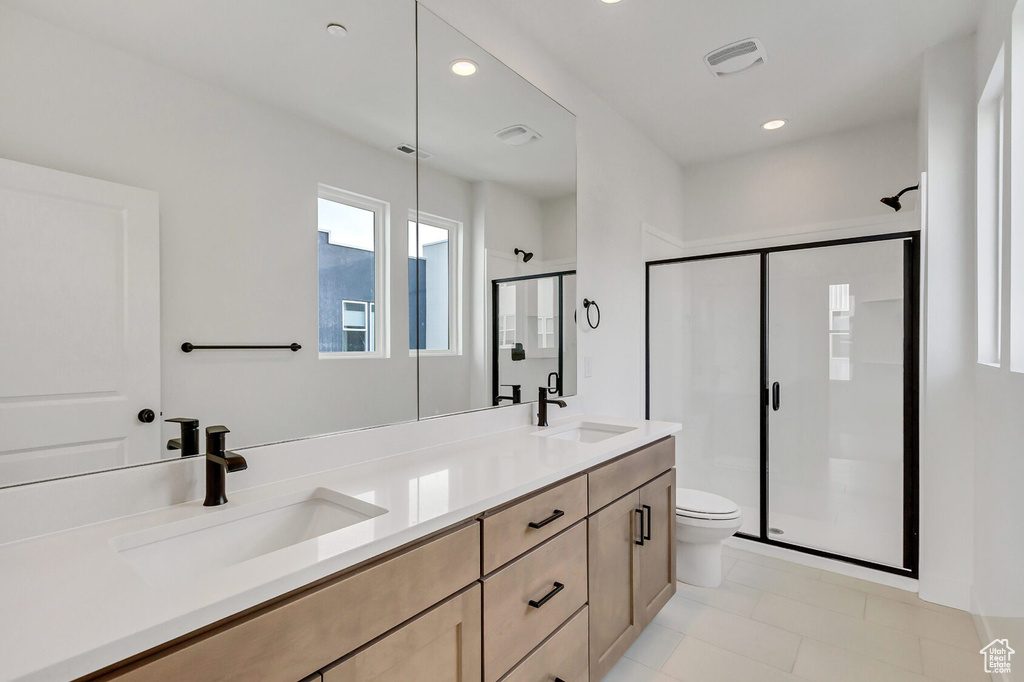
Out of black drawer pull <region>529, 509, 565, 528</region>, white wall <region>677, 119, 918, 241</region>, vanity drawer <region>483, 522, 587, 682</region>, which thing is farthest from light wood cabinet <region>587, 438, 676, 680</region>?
white wall <region>677, 119, 918, 241</region>

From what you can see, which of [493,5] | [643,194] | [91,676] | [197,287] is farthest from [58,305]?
[643,194]

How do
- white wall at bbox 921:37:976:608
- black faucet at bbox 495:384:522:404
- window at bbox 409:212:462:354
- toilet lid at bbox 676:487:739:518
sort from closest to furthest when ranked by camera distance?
window at bbox 409:212:462:354 < black faucet at bbox 495:384:522:404 < white wall at bbox 921:37:976:608 < toilet lid at bbox 676:487:739:518

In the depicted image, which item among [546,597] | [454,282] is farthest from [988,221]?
[546,597]

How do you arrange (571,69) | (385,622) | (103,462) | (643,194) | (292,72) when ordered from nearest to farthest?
(385,622)
(103,462)
(292,72)
(571,69)
(643,194)

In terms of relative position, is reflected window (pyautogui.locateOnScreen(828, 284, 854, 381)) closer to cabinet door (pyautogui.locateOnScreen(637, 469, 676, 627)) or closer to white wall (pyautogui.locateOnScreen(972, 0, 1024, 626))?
white wall (pyautogui.locateOnScreen(972, 0, 1024, 626))

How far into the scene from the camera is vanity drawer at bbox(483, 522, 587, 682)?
47.4 inches

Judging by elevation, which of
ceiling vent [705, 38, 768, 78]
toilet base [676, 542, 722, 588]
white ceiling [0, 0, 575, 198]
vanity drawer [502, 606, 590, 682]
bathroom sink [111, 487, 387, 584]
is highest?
ceiling vent [705, 38, 768, 78]

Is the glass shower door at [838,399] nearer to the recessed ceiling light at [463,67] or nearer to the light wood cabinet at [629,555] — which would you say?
the light wood cabinet at [629,555]

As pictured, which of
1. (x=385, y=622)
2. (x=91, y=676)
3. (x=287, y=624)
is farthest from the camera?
(x=385, y=622)

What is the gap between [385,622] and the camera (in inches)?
37.1

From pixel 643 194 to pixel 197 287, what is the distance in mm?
2765

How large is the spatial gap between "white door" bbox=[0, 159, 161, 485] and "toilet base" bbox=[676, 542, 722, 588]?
91.9 inches

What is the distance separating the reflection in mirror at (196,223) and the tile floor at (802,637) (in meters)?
1.45

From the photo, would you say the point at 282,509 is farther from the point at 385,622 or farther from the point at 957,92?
the point at 957,92
